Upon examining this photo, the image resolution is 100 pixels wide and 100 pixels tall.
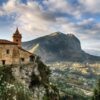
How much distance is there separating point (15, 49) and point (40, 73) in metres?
13.6

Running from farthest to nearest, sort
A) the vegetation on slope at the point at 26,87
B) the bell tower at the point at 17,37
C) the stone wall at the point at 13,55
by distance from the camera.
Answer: the bell tower at the point at 17,37 → the stone wall at the point at 13,55 → the vegetation on slope at the point at 26,87

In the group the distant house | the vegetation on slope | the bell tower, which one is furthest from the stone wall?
the bell tower

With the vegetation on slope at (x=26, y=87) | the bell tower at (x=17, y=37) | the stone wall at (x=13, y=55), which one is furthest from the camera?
the bell tower at (x=17, y=37)

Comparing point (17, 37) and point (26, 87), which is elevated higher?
point (17, 37)

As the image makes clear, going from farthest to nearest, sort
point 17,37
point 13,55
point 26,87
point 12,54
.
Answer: point 17,37 < point 13,55 < point 12,54 < point 26,87

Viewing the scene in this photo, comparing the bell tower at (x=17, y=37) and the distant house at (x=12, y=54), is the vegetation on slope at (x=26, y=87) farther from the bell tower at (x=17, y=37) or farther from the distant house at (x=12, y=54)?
the bell tower at (x=17, y=37)

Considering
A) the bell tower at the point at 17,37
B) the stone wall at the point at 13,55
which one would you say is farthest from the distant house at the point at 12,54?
the bell tower at the point at 17,37

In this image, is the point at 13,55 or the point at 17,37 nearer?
the point at 13,55

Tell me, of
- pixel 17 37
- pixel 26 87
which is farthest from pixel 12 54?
pixel 17 37

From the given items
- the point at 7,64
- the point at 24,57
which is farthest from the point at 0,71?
the point at 24,57

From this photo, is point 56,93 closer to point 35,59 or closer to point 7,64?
point 35,59

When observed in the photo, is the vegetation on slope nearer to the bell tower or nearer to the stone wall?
the stone wall

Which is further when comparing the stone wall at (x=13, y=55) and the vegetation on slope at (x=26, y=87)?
the stone wall at (x=13, y=55)

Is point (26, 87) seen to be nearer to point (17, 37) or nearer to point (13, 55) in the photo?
point (13, 55)
